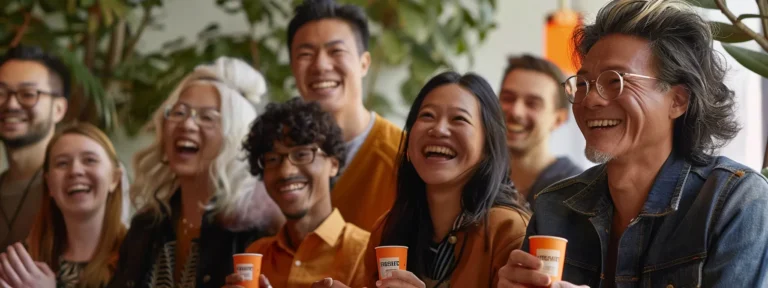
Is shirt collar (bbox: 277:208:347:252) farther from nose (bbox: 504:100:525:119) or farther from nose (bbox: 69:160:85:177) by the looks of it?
nose (bbox: 504:100:525:119)

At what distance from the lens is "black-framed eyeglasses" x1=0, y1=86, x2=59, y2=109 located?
11.8 feet

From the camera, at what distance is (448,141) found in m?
2.41

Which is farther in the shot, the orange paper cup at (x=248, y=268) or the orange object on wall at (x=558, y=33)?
the orange object on wall at (x=558, y=33)

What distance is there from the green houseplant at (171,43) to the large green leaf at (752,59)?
7.42ft

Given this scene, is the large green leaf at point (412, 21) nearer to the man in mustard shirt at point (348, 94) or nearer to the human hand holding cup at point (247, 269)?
the man in mustard shirt at point (348, 94)

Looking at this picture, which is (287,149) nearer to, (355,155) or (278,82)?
(355,155)

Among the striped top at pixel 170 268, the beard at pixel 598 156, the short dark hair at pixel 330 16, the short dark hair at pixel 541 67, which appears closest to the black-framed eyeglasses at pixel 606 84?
the beard at pixel 598 156

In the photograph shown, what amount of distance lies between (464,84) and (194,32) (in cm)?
291

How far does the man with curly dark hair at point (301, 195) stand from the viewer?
268 centimetres

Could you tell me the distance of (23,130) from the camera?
3609mm

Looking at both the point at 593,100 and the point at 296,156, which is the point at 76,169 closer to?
the point at 296,156

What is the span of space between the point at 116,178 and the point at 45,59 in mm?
736

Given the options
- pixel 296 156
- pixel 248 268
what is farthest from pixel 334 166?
pixel 248 268

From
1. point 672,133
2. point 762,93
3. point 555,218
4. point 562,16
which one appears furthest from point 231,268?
point 562,16
